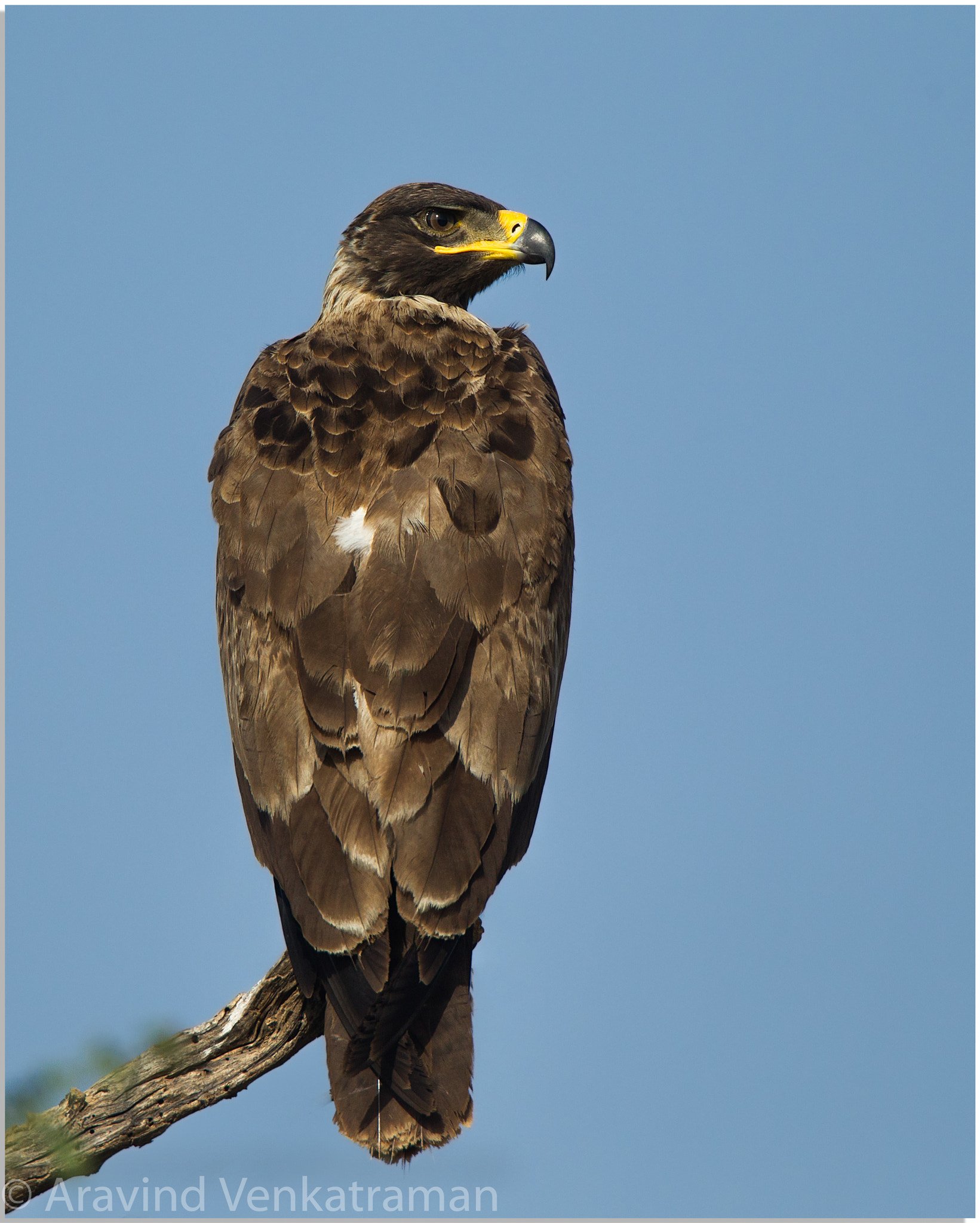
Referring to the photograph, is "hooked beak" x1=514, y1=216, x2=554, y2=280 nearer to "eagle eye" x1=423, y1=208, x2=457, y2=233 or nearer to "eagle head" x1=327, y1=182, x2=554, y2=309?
"eagle head" x1=327, y1=182, x2=554, y2=309

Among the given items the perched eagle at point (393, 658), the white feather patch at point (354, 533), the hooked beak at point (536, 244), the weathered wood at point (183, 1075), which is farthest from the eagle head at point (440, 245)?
the weathered wood at point (183, 1075)

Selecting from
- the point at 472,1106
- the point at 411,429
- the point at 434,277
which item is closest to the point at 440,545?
the point at 411,429

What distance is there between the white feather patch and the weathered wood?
1.82 meters

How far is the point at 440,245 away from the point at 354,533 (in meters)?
2.94

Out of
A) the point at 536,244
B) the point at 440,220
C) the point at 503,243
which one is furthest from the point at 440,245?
the point at 536,244

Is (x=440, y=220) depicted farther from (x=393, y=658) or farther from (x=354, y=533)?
(x=393, y=658)

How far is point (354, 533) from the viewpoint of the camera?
567 centimetres

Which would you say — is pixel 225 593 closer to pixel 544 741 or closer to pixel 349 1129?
pixel 544 741

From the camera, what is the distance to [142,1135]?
552 centimetres

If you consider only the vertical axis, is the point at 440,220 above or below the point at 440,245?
A: above

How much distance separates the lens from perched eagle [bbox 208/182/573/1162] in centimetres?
491

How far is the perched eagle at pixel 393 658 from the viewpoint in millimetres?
4910

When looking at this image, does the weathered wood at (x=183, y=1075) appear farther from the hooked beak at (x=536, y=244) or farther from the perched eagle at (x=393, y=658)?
the hooked beak at (x=536, y=244)

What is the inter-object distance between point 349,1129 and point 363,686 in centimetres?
170
